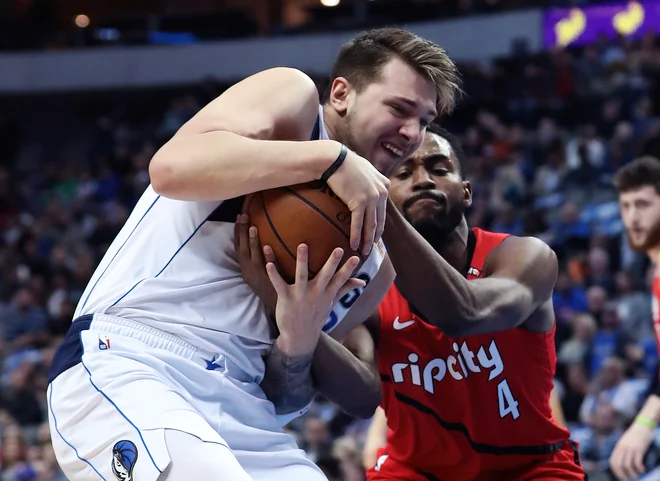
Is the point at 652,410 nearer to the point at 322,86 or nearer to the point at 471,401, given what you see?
the point at 471,401

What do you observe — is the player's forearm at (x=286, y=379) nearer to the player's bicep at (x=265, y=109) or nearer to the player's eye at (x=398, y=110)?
the player's bicep at (x=265, y=109)

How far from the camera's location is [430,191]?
384cm

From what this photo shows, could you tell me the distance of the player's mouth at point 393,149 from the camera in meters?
3.02

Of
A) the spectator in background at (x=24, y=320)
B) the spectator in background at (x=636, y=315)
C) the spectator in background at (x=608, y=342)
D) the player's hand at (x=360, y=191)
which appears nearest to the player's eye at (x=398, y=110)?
the player's hand at (x=360, y=191)

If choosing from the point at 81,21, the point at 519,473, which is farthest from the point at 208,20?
the point at 519,473

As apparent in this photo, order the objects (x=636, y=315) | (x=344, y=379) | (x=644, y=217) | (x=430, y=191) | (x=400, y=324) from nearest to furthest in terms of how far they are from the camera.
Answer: (x=344, y=379)
(x=430, y=191)
(x=400, y=324)
(x=644, y=217)
(x=636, y=315)

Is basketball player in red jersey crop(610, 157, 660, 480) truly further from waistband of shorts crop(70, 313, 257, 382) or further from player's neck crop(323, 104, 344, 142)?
waistband of shorts crop(70, 313, 257, 382)

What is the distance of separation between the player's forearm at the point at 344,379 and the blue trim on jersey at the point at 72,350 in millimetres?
841

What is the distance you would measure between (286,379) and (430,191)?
1146 millimetres

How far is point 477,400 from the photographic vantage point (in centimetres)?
383

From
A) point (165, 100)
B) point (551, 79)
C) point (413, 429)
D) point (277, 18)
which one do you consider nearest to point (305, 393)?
point (413, 429)

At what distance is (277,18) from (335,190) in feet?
65.0

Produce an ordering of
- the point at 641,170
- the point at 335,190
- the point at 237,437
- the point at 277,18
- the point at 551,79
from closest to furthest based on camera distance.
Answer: the point at 335,190, the point at 237,437, the point at 641,170, the point at 551,79, the point at 277,18

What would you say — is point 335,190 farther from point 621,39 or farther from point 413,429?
point 621,39
